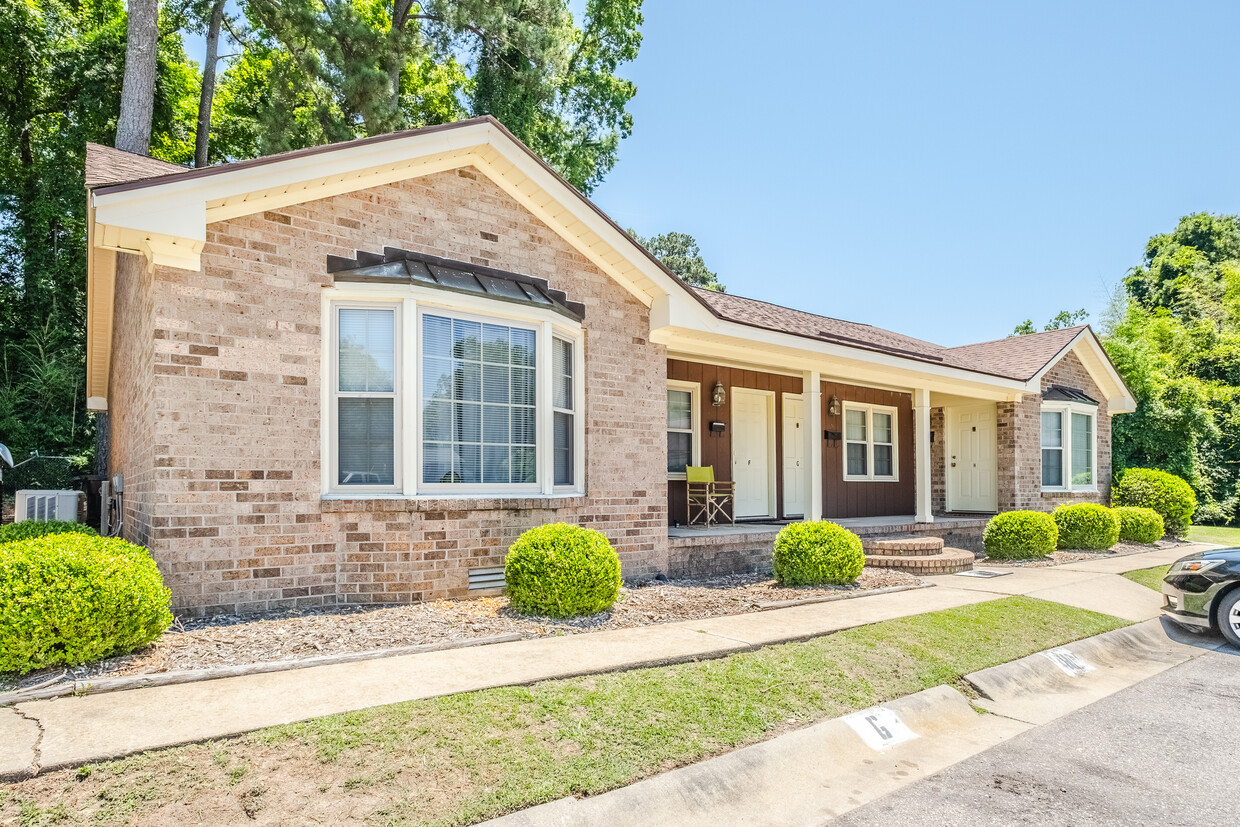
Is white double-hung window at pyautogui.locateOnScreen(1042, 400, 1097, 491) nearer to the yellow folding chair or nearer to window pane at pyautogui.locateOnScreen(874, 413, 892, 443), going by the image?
window pane at pyautogui.locateOnScreen(874, 413, 892, 443)

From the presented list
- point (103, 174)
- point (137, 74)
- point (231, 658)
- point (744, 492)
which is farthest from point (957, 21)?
point (137, 74)

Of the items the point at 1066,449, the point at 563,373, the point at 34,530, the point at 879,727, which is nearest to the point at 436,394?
the point at 563,373

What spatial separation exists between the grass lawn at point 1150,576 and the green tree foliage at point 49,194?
2080 centimetres

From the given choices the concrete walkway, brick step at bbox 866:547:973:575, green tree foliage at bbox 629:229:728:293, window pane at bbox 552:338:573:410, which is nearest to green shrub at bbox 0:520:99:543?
the concrete walkway

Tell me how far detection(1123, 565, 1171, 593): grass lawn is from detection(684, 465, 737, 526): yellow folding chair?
5692mm

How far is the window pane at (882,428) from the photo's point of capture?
1516 centimetres

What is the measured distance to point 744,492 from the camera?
42.1 ft

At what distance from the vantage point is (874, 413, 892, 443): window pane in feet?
49.7

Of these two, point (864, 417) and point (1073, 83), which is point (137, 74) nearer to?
point (864, 417)

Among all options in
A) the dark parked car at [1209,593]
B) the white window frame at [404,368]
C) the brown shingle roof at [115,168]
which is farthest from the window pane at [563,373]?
the dark parked car at [1209,593]

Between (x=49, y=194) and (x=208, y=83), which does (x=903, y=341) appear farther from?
(x=49, y=194)

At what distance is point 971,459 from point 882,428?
8.04 ft

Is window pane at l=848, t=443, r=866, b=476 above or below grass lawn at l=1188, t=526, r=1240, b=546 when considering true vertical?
above

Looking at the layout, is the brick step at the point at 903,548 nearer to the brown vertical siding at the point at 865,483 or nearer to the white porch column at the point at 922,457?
the white porch column at the point at 922,457
